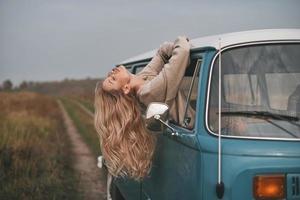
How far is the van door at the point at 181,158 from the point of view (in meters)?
3.09

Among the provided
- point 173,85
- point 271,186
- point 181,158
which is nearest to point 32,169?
point 173,85

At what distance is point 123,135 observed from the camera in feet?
12.4

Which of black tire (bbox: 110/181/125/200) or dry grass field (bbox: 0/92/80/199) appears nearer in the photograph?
black tire (bbox: 110/181/125/200)

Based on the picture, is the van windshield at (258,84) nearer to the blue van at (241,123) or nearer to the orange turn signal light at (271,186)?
the blue van at (241,123)

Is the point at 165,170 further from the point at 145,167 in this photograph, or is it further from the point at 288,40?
the point at 288,40

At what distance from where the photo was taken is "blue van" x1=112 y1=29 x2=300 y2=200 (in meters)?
2.81

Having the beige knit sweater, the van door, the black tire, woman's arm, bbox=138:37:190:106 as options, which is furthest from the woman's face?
the black tire

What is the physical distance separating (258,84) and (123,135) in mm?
1159

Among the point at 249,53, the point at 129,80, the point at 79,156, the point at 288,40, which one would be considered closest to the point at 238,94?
the point at 249,53

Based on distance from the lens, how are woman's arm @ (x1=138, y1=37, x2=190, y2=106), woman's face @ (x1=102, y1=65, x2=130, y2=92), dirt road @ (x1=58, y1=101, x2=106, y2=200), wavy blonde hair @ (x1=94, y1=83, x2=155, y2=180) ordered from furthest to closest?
dirt road @ (x1=58, y1=101, x2=106, y2=200) → woman's face @ (x1=102, y1=65, x2=130, y2=92) → wavy blonde hair @ (x1=94, y1=83, x2=155, y2=180) → woman's arm @ (x1=138, y1=37, x2=190, y2=106)

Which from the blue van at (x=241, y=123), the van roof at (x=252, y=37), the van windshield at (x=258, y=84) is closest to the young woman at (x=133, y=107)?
the blue van at (x=241, y=123)

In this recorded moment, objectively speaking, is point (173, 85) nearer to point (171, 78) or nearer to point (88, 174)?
point (171, 78)

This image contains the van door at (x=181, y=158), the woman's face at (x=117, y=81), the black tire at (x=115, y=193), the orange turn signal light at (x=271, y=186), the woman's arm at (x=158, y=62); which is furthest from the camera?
the black tire at (x=115, y=193)

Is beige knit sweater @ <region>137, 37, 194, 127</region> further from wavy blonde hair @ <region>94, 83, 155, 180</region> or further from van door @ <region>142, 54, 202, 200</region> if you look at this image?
wavy blonde hair @ <region>94, 83, 155, 180</region>
